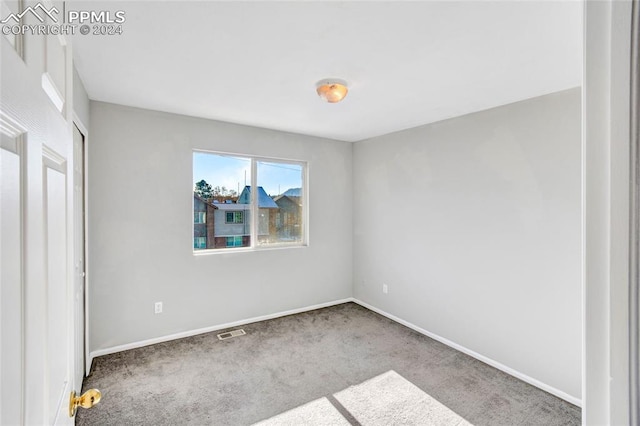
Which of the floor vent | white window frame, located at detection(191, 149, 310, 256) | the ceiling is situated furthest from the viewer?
white window frame, located at detection(191, 149, 310, 256)

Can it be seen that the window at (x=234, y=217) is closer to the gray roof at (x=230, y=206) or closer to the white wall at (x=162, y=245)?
the gray roof at (x=230, y=206)

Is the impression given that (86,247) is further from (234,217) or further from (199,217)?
(234,217)

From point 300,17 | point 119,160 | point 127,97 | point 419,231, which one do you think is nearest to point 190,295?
point 119,160

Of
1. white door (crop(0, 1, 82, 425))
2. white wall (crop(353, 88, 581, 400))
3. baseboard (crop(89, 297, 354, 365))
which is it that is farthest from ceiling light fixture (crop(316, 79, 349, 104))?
baseboard (crop(89, 297, 354, 365))

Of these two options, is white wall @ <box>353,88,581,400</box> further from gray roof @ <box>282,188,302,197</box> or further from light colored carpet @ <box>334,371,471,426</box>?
gray roof @ <box>282,188,302,197</box>

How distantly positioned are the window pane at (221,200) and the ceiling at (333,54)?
0.78 meters

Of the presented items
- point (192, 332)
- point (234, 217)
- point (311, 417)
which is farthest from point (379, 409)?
point (234, 217)

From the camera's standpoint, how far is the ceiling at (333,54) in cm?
161

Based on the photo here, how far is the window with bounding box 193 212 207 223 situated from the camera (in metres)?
3.63

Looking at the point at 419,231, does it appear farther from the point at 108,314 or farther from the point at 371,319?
the point at 108,314

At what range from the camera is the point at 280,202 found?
4.36 metres

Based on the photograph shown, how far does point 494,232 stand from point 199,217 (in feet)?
10.4

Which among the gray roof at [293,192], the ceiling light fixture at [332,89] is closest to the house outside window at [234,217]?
the gray roof at [293,192]

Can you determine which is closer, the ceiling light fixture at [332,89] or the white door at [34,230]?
the white door at [34,230]
